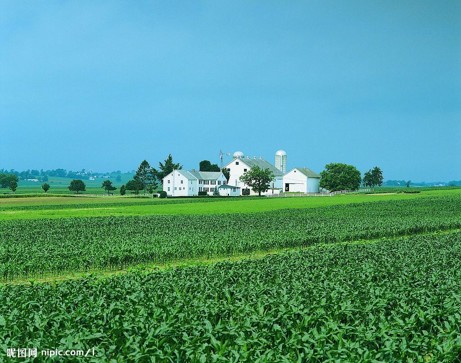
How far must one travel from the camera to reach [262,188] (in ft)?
447

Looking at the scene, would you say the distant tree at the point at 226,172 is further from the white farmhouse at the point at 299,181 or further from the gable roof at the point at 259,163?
the white farmhouse at the point at 299,181

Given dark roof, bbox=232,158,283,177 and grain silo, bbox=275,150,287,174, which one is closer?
dark roof, bbox=232,158,283,177

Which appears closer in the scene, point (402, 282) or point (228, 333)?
point (228, 333)

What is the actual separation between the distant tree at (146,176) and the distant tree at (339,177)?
53.0 meters

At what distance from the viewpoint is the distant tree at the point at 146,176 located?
172 metres

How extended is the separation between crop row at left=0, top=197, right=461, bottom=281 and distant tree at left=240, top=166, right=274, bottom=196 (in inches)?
3188

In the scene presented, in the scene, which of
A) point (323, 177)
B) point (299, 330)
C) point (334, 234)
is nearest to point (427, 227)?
point (334, 234)

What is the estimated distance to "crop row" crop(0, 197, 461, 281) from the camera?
26469mm

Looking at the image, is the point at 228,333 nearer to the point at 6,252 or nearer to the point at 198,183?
the point at 6,252

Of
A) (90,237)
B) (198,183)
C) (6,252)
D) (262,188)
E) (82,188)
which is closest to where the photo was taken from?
(6,252)

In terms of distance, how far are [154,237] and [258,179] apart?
333 ft

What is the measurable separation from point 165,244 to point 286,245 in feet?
27.8

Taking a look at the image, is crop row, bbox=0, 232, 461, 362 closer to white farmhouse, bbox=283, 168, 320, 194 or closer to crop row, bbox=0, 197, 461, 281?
crop row, bbox=0, 197, 461, 281

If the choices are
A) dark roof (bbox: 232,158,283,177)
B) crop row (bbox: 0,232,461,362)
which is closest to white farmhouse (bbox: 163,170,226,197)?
dark roof (bbox: 232,158,283,177)
